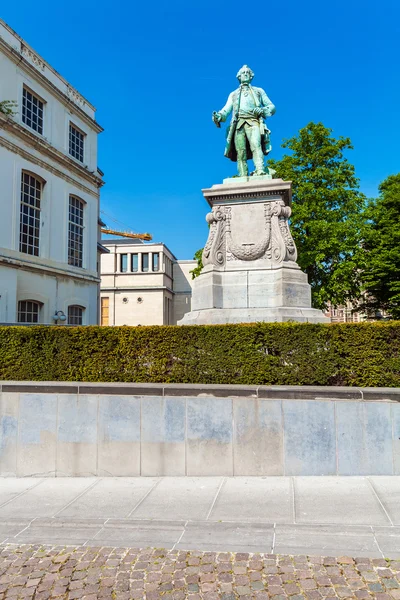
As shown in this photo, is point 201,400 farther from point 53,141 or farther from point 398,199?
point 398,199

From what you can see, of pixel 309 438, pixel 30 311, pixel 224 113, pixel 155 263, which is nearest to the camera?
pixel 309 438

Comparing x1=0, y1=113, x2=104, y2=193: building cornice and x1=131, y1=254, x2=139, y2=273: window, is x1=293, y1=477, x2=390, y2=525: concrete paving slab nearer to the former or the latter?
x1=0, y1=113, x2=104, y2=193: building cornice

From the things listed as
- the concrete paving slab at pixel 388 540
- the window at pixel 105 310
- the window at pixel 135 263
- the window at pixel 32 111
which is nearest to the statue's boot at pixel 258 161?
the concrete paving slab at pixel 388 540

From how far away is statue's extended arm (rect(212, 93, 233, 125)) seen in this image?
1149cm

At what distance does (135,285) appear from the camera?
73.0 m

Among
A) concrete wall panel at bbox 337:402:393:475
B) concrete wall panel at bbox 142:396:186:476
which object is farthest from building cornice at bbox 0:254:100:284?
concrete wall panel at bbox 337:402:393:475

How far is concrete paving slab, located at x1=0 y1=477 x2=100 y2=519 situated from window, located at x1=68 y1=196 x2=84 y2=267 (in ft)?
72.1

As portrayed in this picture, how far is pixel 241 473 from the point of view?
6.48 metres

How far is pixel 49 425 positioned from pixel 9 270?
17.0 metres

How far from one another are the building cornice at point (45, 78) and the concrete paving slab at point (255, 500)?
24.7m

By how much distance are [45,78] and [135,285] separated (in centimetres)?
4907

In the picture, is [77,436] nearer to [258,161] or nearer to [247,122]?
[258,161]

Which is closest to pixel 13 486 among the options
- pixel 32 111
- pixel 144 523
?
pixel 144 523

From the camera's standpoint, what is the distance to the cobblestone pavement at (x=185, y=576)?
3.46m
